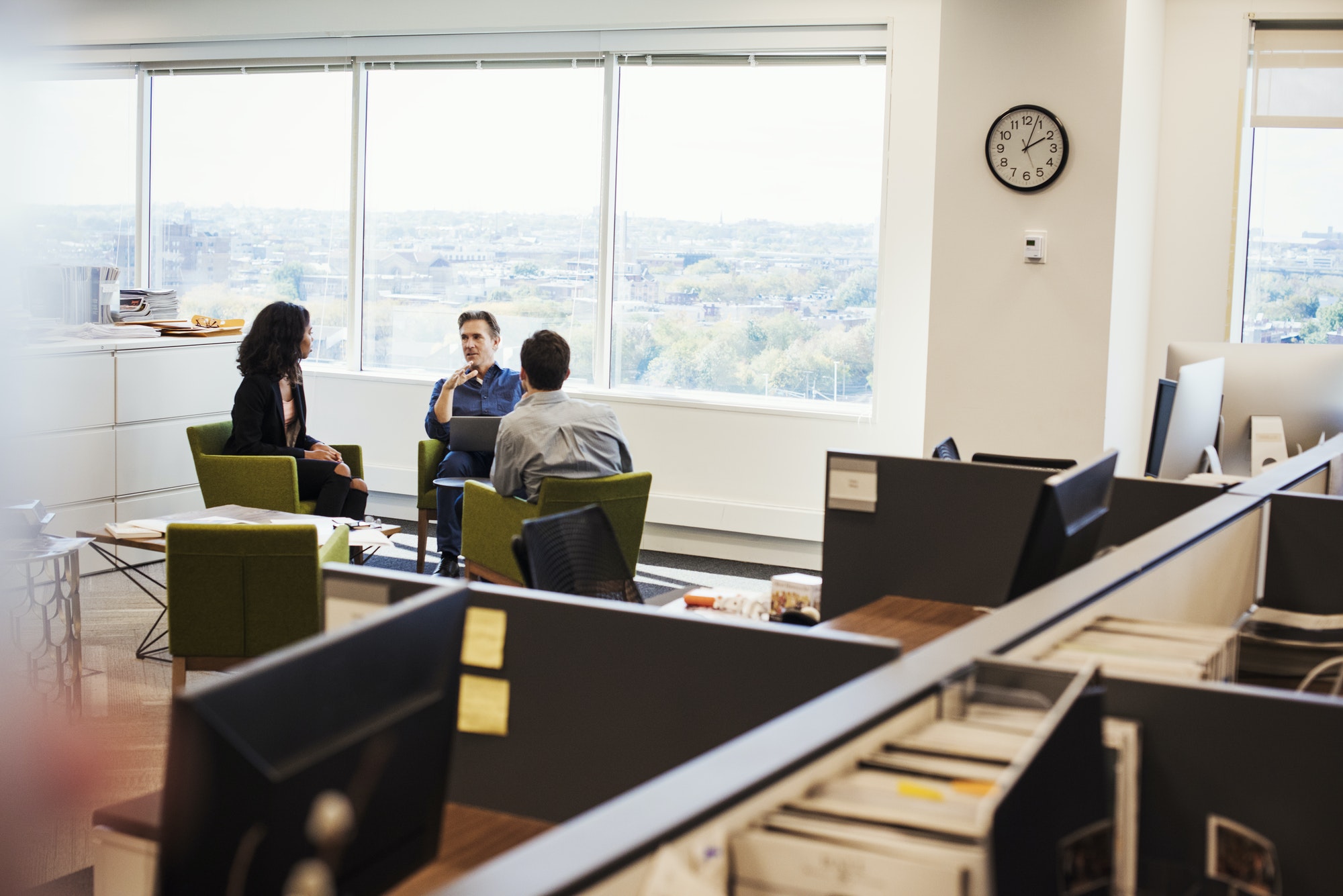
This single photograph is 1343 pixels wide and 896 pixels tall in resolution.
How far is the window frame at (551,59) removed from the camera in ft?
22.7

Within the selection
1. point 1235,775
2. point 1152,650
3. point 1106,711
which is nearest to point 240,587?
point 1152,650

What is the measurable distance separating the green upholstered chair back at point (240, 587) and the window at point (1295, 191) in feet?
16.5

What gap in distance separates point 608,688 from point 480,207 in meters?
6.55

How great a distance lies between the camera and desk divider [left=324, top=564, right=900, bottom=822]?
1.76 meters

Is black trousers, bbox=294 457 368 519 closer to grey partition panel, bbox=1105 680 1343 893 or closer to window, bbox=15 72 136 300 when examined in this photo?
grey partition panel, bbox=1105 680 1343 893

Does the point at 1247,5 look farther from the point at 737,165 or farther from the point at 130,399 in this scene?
the point at 130,399

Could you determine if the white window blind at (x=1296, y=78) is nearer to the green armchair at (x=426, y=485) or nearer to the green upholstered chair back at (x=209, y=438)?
the green armchair at (x=426, y=485)

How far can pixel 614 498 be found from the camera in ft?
16.6

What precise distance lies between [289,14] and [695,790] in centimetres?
832

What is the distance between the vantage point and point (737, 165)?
7.27m

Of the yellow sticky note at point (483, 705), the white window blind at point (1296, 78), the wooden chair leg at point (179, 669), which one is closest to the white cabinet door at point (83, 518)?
the wooden chair leg at point (179, 669)

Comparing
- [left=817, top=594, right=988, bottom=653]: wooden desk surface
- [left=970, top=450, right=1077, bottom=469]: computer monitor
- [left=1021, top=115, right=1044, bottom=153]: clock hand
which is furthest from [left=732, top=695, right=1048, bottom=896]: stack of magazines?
[left=1021, top=115, right=1044, bottom=153]: clock hand

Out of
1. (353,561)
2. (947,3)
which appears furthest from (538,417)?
(947,3)

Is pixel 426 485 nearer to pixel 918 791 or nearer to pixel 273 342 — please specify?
pixel 273 342
